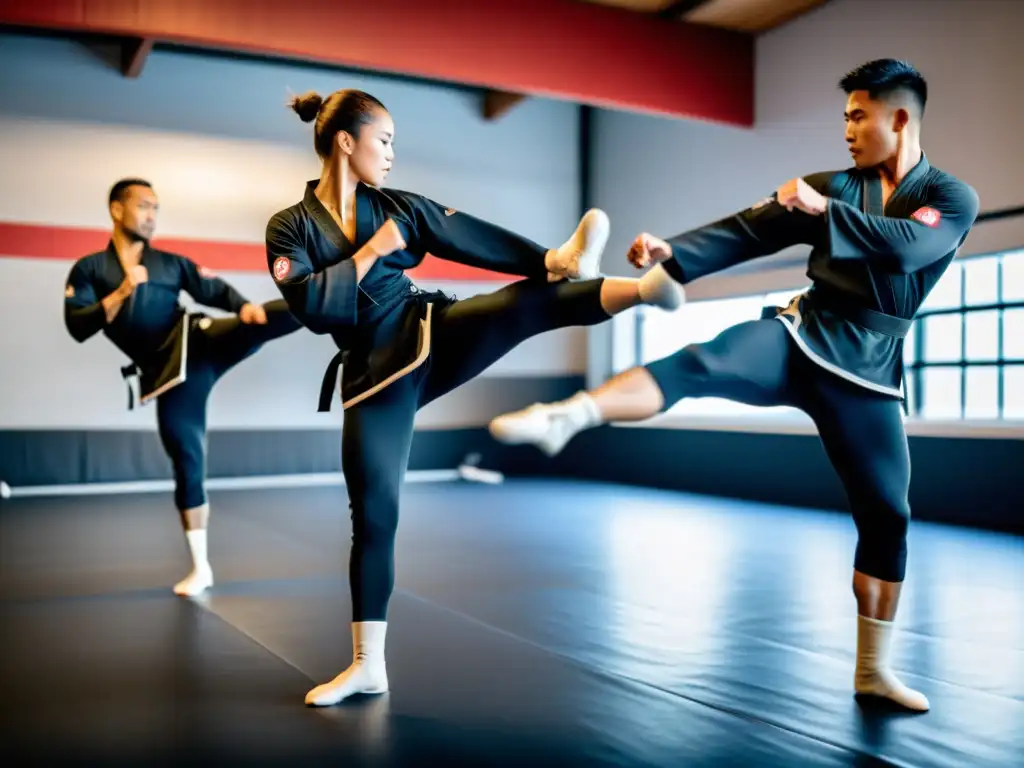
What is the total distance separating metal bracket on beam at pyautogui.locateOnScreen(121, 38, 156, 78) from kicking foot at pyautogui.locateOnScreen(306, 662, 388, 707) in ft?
18.4

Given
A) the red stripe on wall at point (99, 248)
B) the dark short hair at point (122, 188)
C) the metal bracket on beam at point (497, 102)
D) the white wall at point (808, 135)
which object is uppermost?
the metal bracket on beam at point (497, 102)

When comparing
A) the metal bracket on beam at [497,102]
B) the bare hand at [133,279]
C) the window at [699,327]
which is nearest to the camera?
the bare hand at [133,279]

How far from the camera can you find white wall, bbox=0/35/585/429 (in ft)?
22.7

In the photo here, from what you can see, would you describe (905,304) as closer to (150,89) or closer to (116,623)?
(116,623)

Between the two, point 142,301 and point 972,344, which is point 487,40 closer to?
point 142,301

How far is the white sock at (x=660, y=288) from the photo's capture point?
1.86 metres

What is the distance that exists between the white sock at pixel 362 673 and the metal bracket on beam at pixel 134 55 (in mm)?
5563

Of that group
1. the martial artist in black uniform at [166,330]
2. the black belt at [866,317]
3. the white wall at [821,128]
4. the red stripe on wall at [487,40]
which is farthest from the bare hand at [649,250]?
the red stripe on wall at [487,40]

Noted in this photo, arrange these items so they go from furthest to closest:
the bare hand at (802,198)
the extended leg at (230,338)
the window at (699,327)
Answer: the window at (699,327), the extended leg at (230,338), the bare hand at (802,198)

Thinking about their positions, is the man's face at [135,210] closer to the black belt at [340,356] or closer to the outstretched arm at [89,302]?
the outstretched arm at [89,302]

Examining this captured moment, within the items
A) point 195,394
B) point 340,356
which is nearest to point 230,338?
point 195,394

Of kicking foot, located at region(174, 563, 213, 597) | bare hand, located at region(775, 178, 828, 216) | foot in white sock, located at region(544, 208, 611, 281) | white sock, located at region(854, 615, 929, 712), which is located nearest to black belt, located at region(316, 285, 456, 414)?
foot in white sock, located at region(544, 208, 611, 281)

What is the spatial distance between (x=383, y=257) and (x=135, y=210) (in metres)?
1.90

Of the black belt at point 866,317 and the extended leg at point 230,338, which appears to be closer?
the black belt at point 866,317
